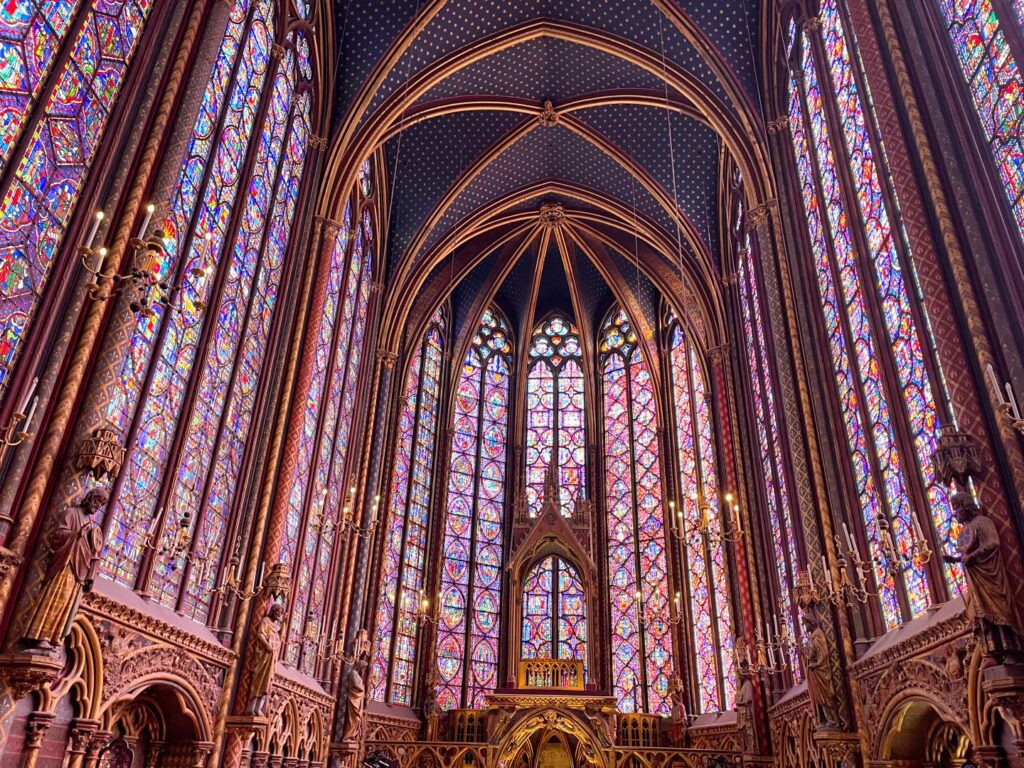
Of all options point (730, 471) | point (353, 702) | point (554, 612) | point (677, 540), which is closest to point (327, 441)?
point (353, 702)

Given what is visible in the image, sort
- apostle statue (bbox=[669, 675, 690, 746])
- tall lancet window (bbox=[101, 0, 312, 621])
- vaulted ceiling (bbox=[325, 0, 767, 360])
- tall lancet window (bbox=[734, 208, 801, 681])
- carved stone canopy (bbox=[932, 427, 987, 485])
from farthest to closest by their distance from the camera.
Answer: apostle statue (bbox=[669, 675, 690, 746])
vaulted ceiling (bbox=[325, 0, 767, 360])
tall lancet window (bbox=[734, 208, 801, 681])
tall lancet window (bbox=[101, 0, 312, 621])
carved stone canopy (bbox=[932, 427, 987, 485])

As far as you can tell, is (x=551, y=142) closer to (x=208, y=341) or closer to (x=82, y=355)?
(x=208, y=341)

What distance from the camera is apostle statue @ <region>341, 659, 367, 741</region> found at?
1756 cm

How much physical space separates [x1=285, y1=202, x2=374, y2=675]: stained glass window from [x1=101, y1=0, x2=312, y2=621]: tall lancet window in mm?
2115

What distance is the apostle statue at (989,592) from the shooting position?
7.38m

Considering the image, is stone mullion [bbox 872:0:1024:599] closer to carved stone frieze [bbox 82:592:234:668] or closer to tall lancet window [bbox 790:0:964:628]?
tall lancet window [bbox 790:0:964:628]

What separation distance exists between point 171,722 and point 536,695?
34.0 feet

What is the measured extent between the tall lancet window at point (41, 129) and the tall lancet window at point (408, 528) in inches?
544

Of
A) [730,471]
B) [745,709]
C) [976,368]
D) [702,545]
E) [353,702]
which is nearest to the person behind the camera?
[976,368]

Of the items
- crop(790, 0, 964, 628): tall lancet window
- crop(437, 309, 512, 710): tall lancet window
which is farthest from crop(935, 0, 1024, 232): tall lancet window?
crop(437, 309, 512, 710): tall lancet window

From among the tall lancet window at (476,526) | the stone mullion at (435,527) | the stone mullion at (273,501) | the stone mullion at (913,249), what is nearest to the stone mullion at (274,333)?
the stone mullion at (273,501)

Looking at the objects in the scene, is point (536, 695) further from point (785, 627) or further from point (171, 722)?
point (171, 722)

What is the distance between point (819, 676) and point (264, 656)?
8.80 m

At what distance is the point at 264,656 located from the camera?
13.0m
